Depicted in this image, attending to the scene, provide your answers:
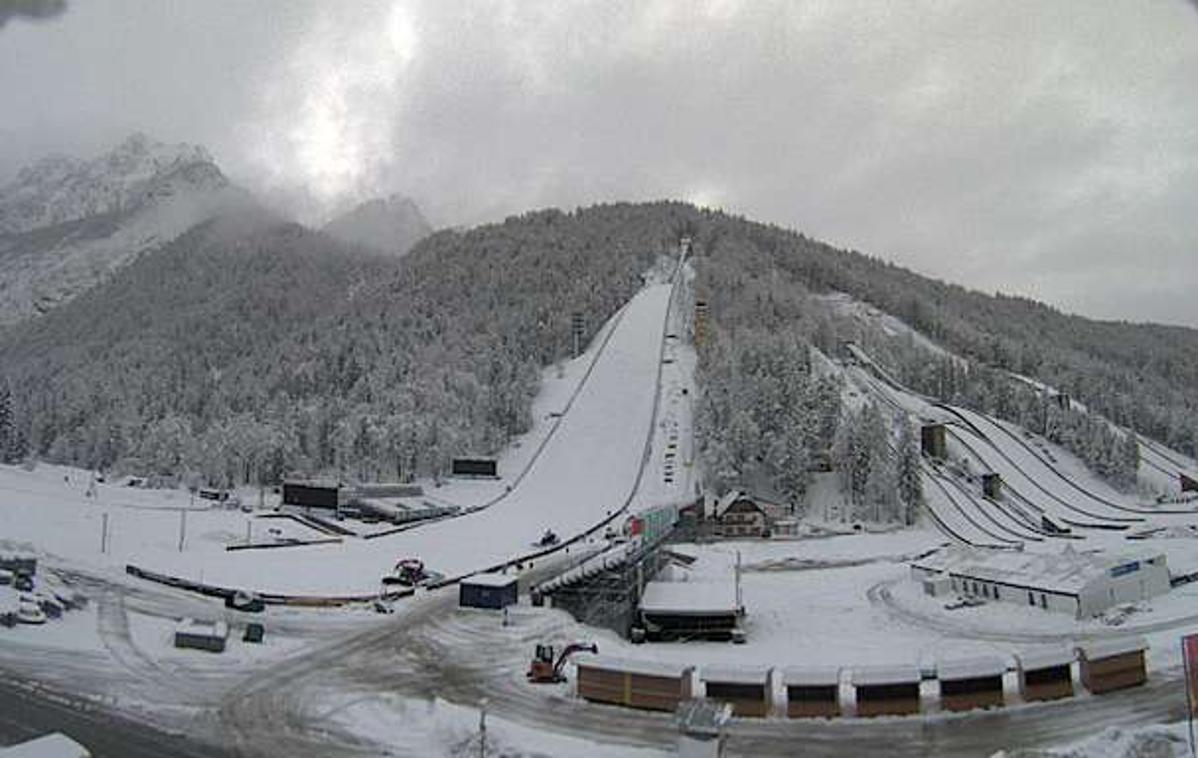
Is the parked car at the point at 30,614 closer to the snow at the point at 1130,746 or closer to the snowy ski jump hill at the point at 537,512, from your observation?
the snowy ski jump hill at the point at 537,512

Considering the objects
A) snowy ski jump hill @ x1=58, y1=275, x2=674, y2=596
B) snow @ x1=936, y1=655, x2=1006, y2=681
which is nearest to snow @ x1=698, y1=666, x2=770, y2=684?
snow @ x1=936, y1=655, x2=1006, y2=681

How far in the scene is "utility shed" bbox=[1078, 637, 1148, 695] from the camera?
25.0 meters

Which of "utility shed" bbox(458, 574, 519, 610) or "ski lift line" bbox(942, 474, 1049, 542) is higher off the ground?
"ski lift line" bbox(942, 474, 1049, 542)

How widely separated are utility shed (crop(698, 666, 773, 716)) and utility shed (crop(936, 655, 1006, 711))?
4697mm

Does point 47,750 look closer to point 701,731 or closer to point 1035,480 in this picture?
point 701,731

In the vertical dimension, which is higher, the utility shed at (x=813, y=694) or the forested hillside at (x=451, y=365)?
the forested hillside at (x=451, y=365)

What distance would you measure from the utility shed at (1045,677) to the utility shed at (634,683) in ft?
30.5

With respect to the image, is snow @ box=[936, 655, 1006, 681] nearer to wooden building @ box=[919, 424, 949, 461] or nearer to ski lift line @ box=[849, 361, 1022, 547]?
ski lift line @ box=[849, 361, 1022, 547]

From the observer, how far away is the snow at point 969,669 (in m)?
24.2

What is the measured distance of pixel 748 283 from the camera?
164 m

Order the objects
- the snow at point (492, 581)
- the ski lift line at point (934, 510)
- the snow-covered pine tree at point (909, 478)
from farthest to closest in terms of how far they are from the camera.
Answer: the snow-covered pine tree at point (909, 478)
the ski lift line at point (934, 510)
the snow at point (492, 581)

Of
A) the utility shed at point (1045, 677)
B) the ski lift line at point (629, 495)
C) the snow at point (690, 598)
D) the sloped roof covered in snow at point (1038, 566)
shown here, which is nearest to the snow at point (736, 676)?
the utility shed at point (1045, 677)

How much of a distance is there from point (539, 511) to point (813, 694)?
2219 inches

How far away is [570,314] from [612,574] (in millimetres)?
101184
